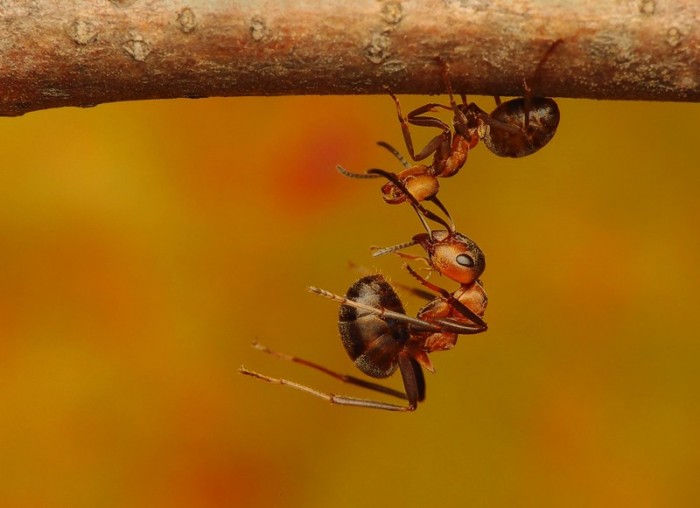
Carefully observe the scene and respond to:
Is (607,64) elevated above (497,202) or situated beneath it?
situated beneath

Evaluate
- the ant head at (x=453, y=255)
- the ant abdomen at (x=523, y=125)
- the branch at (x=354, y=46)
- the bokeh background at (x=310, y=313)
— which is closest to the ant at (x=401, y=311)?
the ant head at (x=453, y=255)

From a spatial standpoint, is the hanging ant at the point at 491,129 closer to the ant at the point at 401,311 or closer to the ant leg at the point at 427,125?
the ant leg at the point at 427,125

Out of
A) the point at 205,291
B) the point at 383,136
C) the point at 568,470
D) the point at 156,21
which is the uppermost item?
the point at 383,136

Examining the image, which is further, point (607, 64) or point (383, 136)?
point (383, 136)

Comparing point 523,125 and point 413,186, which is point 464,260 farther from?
point 523,125

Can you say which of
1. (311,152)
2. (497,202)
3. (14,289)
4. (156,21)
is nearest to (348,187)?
(311,152)

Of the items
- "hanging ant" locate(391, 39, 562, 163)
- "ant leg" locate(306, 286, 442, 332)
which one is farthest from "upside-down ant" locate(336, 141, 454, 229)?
"ant leg" locate(306, 286, 442, 332)

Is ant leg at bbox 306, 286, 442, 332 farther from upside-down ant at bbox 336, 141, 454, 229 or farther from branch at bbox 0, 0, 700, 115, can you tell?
branch at bbox 0, 0, 700, 115

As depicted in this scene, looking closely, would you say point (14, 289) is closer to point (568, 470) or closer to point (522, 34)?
point (568, 470)
